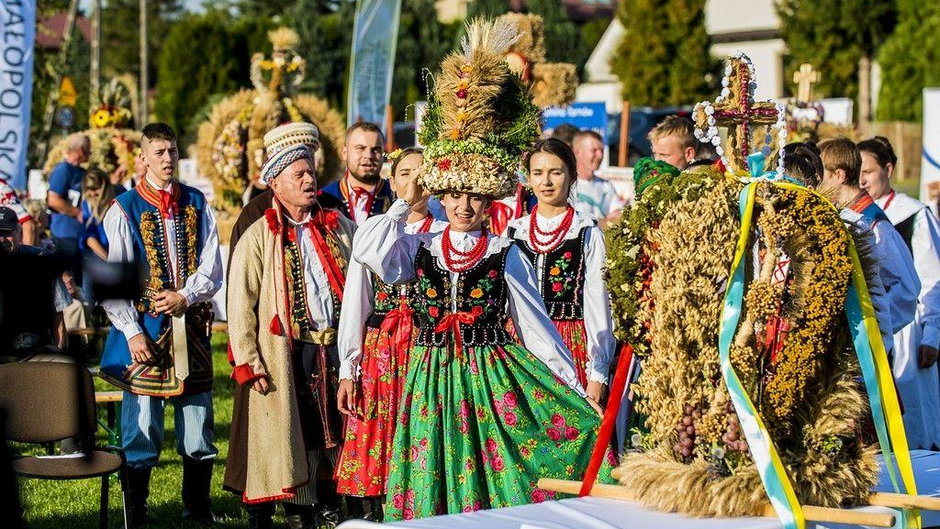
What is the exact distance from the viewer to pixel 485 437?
553cm

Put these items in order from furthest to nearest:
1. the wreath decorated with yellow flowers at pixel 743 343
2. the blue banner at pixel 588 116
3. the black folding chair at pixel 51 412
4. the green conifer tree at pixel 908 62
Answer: the green conifer tree at pixel 908 62 < the blue banner at pixel 588 116 < the black folding chair at pixel 51 412 < the wreath decorated with yellow flowers at pixel 743 343

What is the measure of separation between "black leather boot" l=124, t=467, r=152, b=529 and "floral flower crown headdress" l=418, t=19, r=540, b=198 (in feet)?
7.88

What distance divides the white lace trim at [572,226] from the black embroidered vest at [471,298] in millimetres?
993

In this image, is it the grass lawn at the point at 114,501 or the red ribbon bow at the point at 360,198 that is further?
the red ribbon bow at the point at 360,198

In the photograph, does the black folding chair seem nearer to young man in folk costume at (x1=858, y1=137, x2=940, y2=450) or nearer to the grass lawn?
the grass lawn

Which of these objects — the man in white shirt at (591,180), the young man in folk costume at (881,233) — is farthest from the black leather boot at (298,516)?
the man in white shirt at (591,180)

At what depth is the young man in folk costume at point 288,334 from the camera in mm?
6621

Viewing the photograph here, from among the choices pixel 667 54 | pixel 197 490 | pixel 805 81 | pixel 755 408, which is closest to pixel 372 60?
pixel 805 81

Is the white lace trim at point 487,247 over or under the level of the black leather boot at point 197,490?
over

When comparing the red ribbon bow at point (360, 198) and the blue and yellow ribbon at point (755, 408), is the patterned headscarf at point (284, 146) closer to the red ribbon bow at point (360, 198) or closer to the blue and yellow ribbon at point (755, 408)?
the red ribbon bow at point (360, 198)

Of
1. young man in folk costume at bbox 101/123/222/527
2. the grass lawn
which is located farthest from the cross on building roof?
young man in folk costume at bbox 101/123/222/527

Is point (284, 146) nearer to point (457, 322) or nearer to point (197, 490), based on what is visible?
point (457, 322)

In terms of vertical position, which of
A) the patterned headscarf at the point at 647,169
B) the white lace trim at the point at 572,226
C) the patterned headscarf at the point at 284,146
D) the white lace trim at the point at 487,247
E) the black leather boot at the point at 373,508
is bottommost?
the black leather boot at the point at 373,508

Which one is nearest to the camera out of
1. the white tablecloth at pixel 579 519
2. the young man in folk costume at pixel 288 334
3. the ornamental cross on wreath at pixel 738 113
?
the white tablecloth at pixel 579 519
